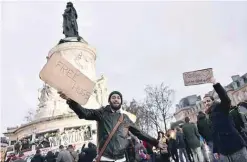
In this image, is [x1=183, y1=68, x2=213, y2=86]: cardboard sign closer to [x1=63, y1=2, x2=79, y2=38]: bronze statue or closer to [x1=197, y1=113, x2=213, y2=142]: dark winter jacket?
[x1=197, y1=113, x2=213, y2=142]: dark winter jacket

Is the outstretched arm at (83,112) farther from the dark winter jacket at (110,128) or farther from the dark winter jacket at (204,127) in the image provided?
the dark winter jacket at (204,127)

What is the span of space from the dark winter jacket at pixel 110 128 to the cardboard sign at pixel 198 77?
129 centimetres

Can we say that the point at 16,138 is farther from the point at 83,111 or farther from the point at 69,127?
the point at 83,111

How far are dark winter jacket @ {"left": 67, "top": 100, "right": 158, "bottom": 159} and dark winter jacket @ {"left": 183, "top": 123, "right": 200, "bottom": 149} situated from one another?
4.96 meters

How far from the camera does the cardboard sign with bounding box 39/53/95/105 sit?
10.5ft

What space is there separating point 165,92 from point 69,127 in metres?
17.9

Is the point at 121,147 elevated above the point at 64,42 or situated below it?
below

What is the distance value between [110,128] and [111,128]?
1 cm

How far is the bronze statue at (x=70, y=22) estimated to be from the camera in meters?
24.1

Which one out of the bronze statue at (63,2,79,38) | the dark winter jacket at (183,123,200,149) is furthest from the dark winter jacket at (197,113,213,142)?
the bronze statue at (63,2,79,38)

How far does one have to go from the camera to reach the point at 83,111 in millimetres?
3373

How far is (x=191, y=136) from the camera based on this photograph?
26.8ft

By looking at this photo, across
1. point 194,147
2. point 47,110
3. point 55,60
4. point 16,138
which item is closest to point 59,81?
point 55,60

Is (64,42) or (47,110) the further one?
(64,42)
